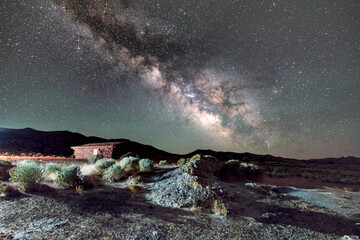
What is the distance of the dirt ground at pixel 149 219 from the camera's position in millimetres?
4504

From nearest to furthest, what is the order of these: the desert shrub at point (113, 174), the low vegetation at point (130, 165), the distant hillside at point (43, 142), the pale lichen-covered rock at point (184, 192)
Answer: the pale lichen-covered rock at point (184, 192), the desert shrub at point (113, 174), the low vegetation at point (130, 165), the distant hillside at point (43, 142)

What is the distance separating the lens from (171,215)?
583cm

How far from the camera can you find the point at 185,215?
5.91 m

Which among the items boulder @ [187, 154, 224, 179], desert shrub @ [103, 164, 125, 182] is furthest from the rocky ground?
desert shrub @ [103, 164, 125, 182]

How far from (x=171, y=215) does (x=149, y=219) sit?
0.78 m

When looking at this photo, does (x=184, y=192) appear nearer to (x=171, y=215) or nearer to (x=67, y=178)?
(x=171, y=215)

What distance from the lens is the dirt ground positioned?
4504 millimetres

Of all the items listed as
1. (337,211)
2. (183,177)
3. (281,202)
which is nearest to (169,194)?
(183,177)

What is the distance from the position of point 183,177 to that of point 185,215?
9.14 ft

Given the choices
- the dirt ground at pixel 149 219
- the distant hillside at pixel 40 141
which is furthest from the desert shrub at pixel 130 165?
the distant hillside at pixel 40 141

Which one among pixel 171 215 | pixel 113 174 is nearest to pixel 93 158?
pixel 113 174

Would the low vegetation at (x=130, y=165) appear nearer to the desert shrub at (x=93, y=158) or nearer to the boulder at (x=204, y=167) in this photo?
the boulder at (x=204, y=167)

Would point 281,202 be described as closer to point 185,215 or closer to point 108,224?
point 185,215

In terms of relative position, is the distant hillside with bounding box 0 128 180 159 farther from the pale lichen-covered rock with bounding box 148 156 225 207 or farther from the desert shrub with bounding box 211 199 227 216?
the desert shrub with bounding box 211 199 227 216
